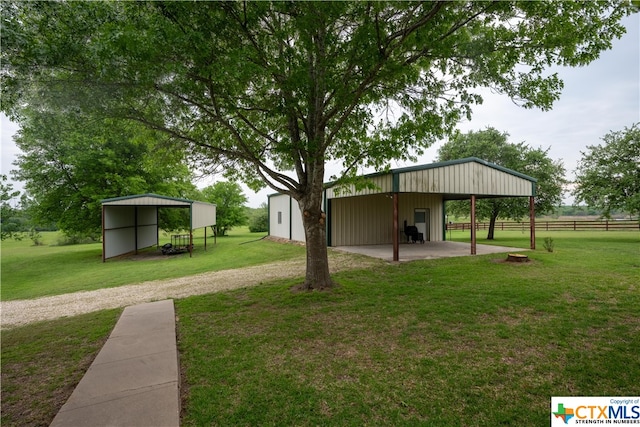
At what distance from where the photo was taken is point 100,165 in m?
16.9

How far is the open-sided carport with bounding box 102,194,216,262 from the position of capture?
1439cm

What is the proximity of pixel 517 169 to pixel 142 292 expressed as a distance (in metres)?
21.4

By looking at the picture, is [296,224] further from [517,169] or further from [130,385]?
[130,385]

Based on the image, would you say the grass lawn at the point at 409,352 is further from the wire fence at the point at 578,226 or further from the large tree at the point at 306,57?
the wire fence at the point at 578,226

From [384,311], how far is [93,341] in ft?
14.8

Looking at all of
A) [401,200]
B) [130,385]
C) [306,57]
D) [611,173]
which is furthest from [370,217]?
[611,173]

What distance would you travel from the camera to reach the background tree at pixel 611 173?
16.7 m

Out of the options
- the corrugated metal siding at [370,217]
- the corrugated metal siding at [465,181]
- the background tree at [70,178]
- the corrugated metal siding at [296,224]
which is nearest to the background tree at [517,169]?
the corrugated metal siding at [370,217]

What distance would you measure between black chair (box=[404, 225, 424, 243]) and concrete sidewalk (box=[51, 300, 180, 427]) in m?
13.2

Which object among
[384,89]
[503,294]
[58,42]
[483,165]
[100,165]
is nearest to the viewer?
[58,42]

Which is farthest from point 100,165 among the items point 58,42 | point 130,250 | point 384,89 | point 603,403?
point 603,403

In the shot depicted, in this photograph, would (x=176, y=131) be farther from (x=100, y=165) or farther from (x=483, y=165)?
(x=100, y=165)

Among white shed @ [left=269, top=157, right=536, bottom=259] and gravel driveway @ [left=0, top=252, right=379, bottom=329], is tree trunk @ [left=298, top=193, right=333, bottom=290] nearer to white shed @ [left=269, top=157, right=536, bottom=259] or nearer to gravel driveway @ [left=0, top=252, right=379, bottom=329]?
white shed @ [left=269, top=157, right=536, bottom=259]

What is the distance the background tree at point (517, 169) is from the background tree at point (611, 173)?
1233 mm
